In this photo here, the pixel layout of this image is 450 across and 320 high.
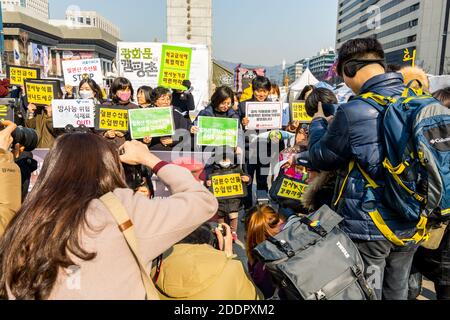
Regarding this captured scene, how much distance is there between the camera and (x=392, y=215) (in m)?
1.78

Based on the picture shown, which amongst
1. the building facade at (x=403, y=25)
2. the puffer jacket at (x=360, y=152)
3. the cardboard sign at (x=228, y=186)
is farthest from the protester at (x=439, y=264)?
the building facade at (x=403, y=25)

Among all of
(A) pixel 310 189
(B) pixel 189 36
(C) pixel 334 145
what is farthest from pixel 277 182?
(B) pixel 189 36

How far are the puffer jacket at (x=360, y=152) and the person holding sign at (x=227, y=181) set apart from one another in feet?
7.27

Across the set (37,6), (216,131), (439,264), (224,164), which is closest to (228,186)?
(224,164)

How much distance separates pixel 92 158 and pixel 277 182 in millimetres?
2472

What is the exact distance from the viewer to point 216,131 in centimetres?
411

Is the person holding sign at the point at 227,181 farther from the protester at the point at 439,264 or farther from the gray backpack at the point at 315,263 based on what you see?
the gray backpack at the point at 315,263

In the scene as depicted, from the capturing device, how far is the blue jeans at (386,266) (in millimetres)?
1831

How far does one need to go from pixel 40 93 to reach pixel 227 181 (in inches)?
112

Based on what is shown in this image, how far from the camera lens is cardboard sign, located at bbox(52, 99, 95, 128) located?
4.32 m

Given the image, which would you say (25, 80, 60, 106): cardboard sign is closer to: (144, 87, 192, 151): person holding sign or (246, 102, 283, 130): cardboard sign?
(144, 87, 192, 151): person holding sign

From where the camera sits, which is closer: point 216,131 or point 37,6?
point 216,131

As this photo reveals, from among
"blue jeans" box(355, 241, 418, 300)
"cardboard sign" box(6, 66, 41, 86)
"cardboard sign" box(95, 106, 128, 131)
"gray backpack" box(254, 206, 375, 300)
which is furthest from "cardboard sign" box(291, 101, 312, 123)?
"cardboard sign" box(6, 66, 41, 86)

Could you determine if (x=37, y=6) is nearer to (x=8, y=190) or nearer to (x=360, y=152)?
(x=8, y=190)
